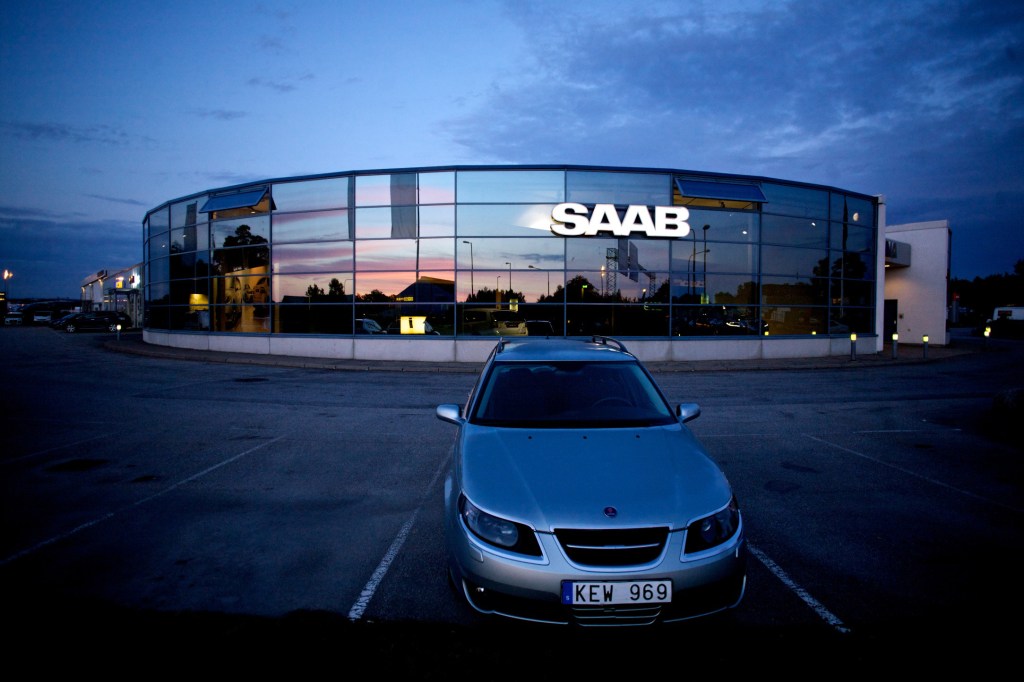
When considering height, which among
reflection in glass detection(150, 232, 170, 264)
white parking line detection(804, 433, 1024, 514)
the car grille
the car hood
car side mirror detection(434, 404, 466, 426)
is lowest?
white parking line detection(804, 433, 1024, 514)

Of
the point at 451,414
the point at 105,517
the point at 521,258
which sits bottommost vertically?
the point at 105,517

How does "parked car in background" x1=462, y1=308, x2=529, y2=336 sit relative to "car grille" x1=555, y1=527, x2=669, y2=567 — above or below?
above

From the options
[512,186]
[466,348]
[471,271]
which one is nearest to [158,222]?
[471,271]

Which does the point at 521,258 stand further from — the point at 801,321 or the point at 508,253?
the point at 801,321

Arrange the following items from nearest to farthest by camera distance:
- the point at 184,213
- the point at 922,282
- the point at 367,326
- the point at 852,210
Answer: the point at 367,326 → the point at 852,210 → the point at 184,213 → the point at 922,282

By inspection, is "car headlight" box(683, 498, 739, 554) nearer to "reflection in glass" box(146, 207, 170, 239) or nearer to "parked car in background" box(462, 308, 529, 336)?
"parked car in background" box(462, 308, 529, 336)

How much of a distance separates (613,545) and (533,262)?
18.5 meters

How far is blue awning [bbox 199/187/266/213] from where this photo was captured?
896 inches

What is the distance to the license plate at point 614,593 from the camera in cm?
268

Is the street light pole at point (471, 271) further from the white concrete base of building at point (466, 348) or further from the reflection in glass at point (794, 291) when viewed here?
the reflection in glass at point (794, 291)

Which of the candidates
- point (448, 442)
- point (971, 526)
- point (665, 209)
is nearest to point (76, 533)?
point (448, 442)

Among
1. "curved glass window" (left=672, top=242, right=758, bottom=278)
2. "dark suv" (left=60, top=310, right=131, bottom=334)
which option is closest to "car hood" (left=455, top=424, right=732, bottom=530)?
"curved glass window" (left=672, top=242, right=758, bottom=278)

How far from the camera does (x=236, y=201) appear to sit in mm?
23250

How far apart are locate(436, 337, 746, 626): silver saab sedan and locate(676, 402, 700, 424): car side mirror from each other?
348 mm
